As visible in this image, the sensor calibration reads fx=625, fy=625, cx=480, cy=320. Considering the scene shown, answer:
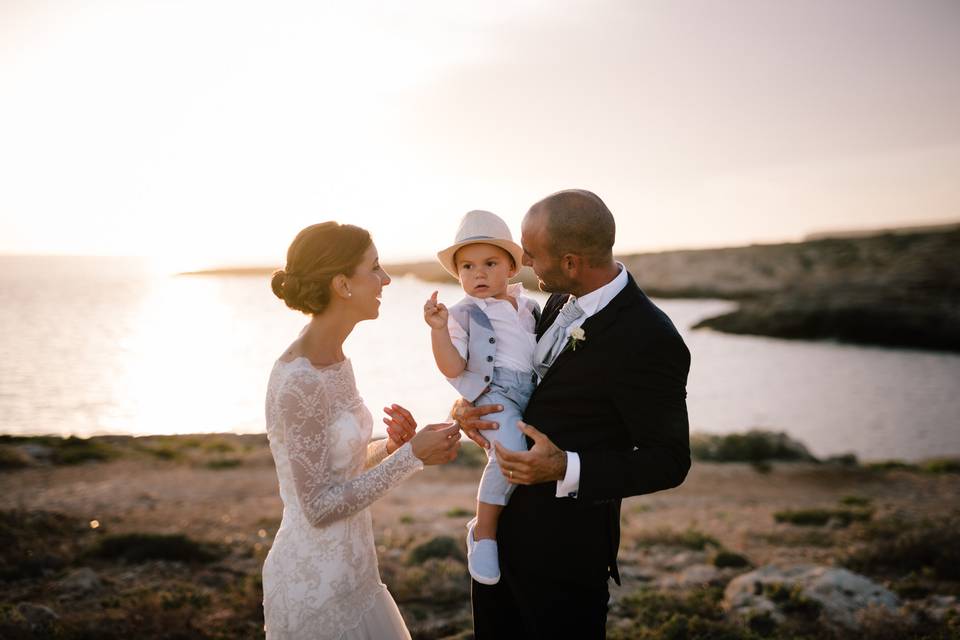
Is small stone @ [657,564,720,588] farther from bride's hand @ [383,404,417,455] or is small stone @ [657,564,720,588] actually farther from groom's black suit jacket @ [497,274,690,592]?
bride's hand @ [383,404,417,455]

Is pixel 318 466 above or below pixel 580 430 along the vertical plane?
below

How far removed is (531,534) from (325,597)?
3.42ft

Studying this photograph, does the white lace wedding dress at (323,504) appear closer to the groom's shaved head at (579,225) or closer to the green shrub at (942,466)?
the groom's shaved head at (579,225)

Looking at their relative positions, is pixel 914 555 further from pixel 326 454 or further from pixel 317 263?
pixel 317 263

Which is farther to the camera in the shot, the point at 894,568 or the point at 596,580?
the point at 894,568

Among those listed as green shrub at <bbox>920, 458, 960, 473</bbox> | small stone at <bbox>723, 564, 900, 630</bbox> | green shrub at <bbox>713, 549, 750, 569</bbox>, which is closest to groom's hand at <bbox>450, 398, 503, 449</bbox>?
small stone at <bbox>723, 564, 900, 630</bbox>

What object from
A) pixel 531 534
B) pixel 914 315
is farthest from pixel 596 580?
pixel 914 315

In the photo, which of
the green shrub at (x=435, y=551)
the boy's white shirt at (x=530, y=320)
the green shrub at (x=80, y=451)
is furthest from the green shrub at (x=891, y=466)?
the green shrub at (x=80, y=451)

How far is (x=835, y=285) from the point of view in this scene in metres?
64.8

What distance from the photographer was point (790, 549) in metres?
9.77

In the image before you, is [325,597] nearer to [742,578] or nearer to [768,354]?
[742,578]

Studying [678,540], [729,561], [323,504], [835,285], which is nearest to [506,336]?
[323,504]

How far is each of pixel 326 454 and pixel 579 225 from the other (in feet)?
5.11

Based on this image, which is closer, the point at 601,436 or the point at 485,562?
the point at 601,436
